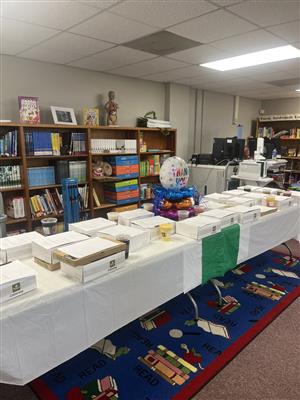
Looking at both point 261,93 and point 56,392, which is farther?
point 261,93

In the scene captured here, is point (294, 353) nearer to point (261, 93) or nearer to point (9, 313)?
point (9, 313)

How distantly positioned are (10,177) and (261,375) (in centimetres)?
286

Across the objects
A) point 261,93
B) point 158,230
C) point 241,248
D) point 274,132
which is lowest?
point 241,248

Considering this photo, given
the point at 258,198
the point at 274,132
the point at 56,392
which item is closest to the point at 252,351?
the point at 56,392

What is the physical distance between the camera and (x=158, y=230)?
1901mm

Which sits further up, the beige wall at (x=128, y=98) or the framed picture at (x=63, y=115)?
the beige wall at (x=128, y=98)

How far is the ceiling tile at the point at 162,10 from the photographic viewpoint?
1.93m

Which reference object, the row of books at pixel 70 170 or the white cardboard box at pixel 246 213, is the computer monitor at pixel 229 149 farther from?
the white cardboard box at pixel 246 213

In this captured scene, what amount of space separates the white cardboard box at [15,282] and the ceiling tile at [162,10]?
5.87 feet

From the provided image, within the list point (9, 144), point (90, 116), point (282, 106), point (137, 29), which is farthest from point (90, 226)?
point (282, 106)

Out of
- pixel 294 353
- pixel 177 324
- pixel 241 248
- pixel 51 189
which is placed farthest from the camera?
pixel 51 189

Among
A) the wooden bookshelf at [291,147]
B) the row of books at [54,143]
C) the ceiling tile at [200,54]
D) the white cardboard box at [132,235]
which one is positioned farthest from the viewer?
the wooden bookshelf at [291,147]

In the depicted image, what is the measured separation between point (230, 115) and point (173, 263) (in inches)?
210

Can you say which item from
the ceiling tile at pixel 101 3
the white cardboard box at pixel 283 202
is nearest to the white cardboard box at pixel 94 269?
the ceiling tile at pixel 101 3
